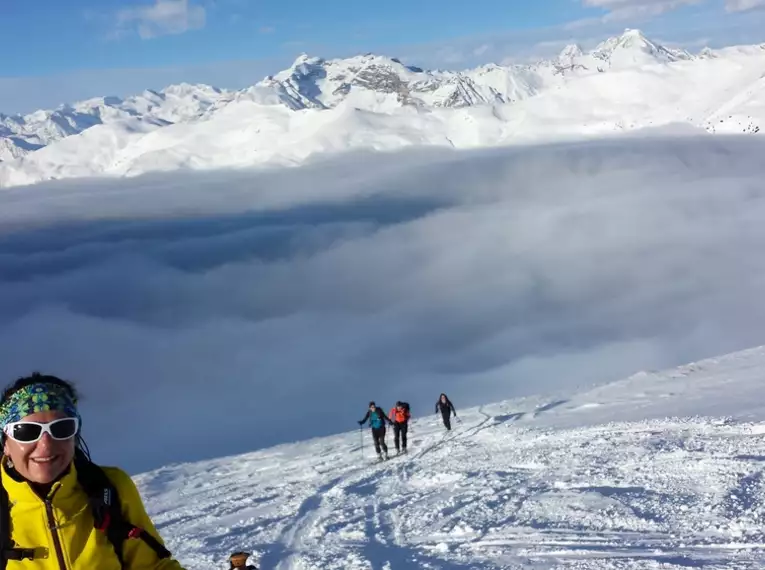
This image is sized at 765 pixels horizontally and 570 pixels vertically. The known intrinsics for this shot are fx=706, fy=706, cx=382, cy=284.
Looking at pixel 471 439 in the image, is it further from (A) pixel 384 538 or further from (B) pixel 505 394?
(B) pixel 505 394

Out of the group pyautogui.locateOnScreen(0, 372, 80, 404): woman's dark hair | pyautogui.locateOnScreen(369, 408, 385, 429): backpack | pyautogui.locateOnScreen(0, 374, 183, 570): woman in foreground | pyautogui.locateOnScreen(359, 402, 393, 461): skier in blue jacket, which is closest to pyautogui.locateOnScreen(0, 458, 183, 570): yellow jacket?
pyautogui.locateOnScreen(0, 374, 183, 570): woman in foreground

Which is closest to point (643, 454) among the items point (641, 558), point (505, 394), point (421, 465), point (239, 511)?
point (421, 465)

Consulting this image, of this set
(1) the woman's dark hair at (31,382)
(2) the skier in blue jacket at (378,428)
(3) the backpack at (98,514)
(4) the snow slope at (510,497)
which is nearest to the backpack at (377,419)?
(2) the skier in blue jacket at (378,428)

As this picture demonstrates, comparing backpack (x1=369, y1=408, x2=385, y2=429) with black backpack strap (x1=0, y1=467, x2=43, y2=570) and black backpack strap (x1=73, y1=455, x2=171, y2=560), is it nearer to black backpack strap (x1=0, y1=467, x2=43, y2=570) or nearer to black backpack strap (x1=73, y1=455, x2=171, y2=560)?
black backpack strap (x1=73, y1=455, x2=171, y2=560)

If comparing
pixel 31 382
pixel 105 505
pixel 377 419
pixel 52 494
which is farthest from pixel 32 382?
pixel 377 419

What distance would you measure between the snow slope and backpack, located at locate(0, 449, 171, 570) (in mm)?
5838

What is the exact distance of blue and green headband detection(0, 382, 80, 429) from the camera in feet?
8.74

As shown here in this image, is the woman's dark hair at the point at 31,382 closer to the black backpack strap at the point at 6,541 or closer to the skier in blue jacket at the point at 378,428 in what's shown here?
the black backpack strap at the point at 6,541

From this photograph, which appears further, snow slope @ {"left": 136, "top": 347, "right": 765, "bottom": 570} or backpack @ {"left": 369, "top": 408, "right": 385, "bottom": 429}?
backpack @ {"left": 369, "top": 408, "right": 385, "bottom": 429}

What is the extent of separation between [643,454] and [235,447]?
73.9 meters

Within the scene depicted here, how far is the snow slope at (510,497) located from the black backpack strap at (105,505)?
19.1ft

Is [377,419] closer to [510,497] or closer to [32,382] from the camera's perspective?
[510,497]

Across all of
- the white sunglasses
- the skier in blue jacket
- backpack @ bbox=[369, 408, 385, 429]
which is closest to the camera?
the white sunglasses

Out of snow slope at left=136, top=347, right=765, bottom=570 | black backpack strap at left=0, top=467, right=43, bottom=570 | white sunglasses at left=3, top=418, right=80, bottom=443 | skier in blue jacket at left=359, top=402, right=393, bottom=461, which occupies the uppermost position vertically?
white sunglasses at left=3, top=418, right=80, bottom=443
